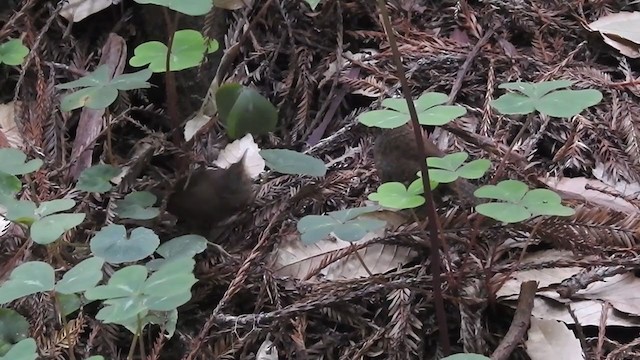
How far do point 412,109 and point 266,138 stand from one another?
0.57 m

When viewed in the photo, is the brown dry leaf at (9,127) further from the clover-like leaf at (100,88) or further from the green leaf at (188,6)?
the green leaf at (188,6)

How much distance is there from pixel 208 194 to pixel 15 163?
0.34 m

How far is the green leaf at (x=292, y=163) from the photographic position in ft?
3.67

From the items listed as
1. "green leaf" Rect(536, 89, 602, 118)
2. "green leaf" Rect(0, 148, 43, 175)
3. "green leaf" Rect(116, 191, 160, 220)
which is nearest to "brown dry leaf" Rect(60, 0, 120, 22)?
"green leaf" Rect(0, 148, 43, 175)

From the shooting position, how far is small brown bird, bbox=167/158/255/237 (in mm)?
1192

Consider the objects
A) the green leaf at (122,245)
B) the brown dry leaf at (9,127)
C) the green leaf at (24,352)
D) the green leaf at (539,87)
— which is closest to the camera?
the green leaf at (24,352)

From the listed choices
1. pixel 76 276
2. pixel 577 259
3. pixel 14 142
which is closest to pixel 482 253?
pixel 577 259

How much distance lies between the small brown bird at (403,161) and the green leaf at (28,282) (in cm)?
56

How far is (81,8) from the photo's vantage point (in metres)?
1.55

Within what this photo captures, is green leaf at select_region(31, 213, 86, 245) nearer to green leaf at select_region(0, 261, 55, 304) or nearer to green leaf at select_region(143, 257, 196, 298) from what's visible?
green leaf at select_region(0, 261, 55, 304)

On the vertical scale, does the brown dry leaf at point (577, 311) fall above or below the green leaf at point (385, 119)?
below

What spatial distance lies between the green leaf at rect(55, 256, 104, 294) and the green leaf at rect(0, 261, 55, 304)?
0.06 ft

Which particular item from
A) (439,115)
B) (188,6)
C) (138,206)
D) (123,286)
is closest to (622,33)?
(439,115)

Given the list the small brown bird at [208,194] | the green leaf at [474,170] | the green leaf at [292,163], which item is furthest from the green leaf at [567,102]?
the small brown bird at [208,194]
